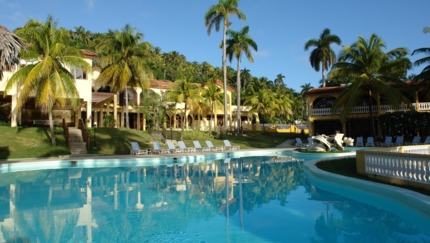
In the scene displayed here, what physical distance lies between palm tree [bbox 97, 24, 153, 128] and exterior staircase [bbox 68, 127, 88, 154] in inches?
185

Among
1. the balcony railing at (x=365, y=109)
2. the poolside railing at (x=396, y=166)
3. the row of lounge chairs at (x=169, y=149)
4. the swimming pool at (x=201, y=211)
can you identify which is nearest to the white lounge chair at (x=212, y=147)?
the row of lounge chairs at (x=169, y=149)

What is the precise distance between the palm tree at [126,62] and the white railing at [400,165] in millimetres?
22048

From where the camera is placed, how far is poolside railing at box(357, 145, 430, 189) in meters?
8.10

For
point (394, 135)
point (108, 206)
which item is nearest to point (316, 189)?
point (108, 206)

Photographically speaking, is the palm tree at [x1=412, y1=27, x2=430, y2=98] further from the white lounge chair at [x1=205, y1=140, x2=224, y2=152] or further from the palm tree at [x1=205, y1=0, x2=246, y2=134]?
the white lounge chair at [x1=205, y1=140, x2=224, y2=152]

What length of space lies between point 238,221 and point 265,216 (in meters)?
0.75

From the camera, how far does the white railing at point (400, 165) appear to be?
8.09 m

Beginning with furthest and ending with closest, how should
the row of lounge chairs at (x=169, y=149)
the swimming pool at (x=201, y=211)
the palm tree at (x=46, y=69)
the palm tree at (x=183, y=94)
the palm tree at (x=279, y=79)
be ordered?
the palm tree at (x=279, y=79) → the palm tree at (x=183, y=94) → the row of lounge chairs at (x=169, y=149) → the palm tree at (x=46, y=69) → the swimming pool at (x=201, y=211)

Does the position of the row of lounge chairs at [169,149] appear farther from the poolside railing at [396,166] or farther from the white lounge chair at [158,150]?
the poolside railing at [396,166]

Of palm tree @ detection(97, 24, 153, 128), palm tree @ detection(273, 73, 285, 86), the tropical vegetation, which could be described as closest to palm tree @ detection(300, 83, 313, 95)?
palm tree @ detection(273, 73, 285, 86)

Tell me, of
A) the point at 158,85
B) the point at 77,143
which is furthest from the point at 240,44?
the point at 77,143

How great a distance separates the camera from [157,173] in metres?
14.8

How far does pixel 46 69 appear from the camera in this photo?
66.9 ft

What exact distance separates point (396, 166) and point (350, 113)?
83.2ft
